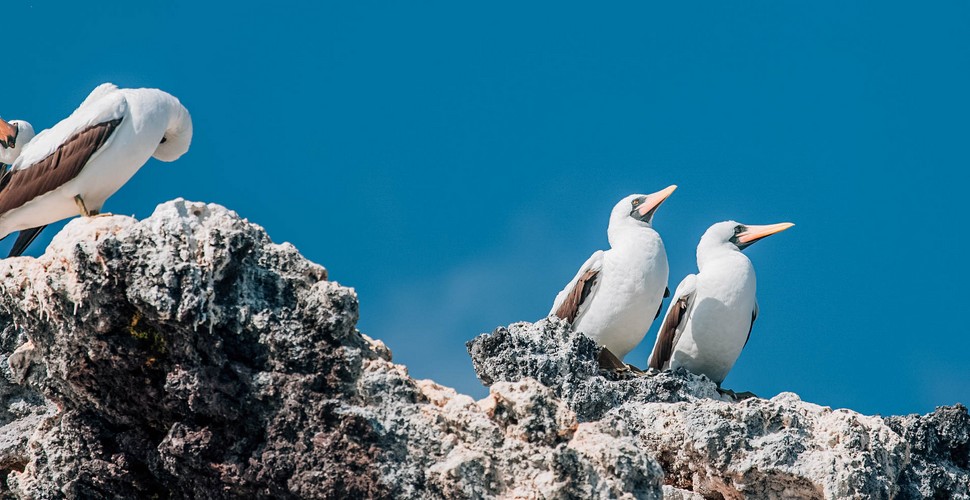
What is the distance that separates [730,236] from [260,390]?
979cm

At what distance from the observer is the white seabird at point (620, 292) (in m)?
14.5

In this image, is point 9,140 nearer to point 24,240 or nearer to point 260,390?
point 24,240

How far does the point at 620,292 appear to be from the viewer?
14.5 metres

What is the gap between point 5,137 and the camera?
1305 centimetres

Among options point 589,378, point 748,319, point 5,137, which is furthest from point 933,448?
point 5,137

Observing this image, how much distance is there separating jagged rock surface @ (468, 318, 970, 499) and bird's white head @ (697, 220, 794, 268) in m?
4.92

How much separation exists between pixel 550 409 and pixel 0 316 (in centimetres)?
460

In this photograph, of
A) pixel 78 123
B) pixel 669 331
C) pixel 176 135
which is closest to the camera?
pixel 78 123

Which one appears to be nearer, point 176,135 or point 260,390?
point 260,390

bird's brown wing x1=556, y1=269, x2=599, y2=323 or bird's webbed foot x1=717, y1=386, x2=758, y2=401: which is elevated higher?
bird's brown wing x1=556, y1=269, x2=599, y2=323

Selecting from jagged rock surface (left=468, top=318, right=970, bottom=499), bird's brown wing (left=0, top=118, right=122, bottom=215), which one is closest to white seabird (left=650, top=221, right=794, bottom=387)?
jagged rock surface (left=468, top=318, right=970, bottom=499)

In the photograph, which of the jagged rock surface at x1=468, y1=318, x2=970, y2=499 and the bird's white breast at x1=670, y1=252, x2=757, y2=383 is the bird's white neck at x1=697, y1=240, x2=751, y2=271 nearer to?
the bird's white breast at x1=670, y1=252, x2=757, y2=383

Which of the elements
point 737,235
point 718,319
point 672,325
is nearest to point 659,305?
point 672,325

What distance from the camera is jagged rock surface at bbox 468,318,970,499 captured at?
8.82 meters
